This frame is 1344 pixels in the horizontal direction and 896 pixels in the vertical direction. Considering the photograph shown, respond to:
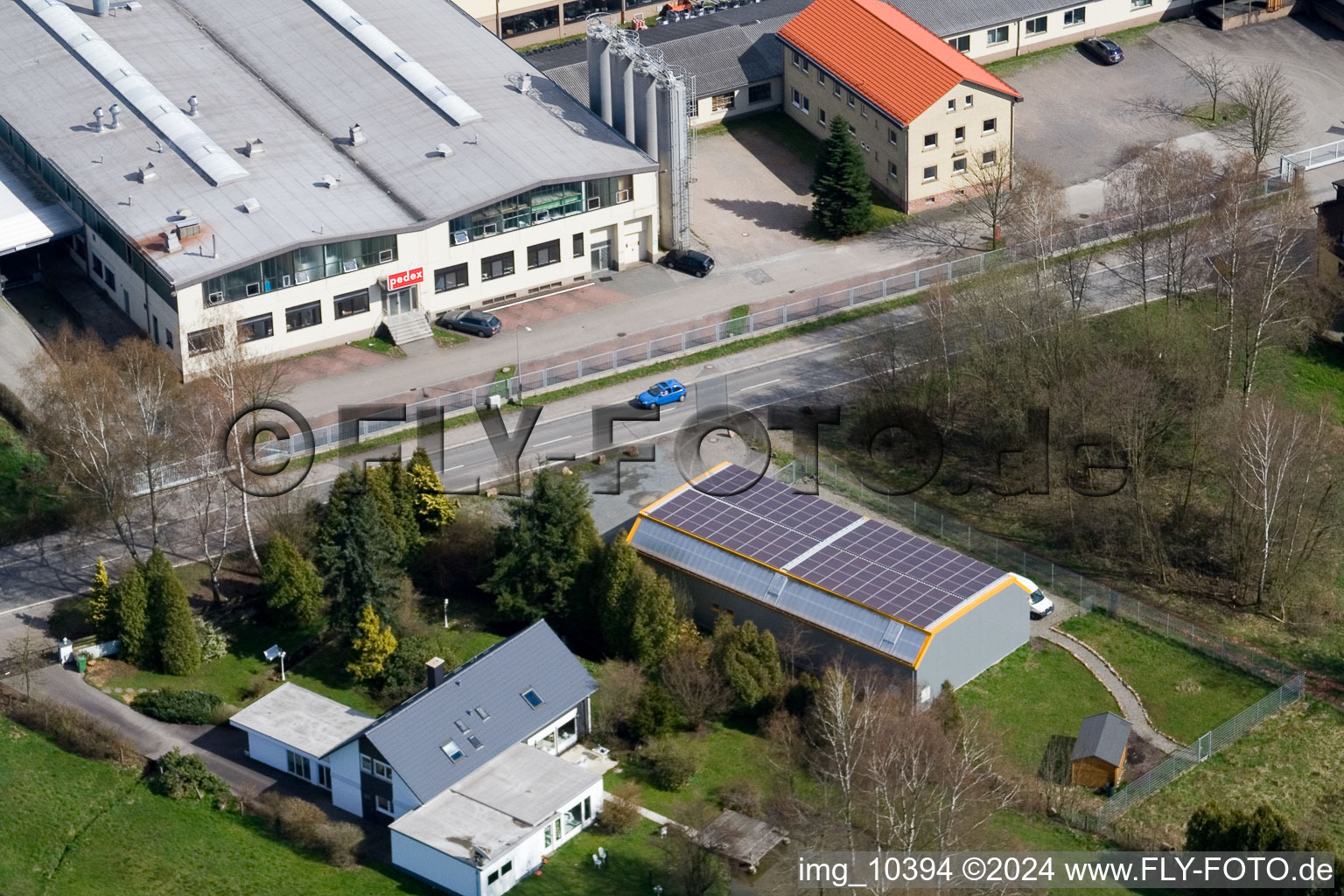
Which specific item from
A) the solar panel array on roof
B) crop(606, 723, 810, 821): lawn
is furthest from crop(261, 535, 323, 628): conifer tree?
crop(606, 723, 810, 821): lawn

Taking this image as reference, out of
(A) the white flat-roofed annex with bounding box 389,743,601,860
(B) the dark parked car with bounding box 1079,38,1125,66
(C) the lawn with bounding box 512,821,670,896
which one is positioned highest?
(B) the dark parked car with bounding box 1079,38,1125,66

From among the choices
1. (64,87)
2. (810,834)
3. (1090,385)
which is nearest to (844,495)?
(1090,385)

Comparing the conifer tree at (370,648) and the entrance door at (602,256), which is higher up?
the entrance door at (602,256)

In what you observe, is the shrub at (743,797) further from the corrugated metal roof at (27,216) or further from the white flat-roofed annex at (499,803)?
the corrugated metal roof at (27,216)

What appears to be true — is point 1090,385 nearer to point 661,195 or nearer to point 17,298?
point 661,195

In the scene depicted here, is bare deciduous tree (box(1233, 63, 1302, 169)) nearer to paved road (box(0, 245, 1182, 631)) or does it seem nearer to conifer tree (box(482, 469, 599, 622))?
paved road (box(0, 245, 1182, 631))

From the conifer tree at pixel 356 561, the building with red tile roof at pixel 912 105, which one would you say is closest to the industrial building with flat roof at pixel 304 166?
the building with red tile roof at pixel 912 105

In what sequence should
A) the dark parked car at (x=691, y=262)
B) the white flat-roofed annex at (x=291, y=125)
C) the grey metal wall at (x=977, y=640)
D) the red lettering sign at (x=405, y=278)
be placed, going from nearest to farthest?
the grey metal wall at (x=977, y=640), the white flat-roofed annex at (x=291, y=125), the red lettering sign at (x=405, y=278), the dark parked car at (x=691, y=262)
